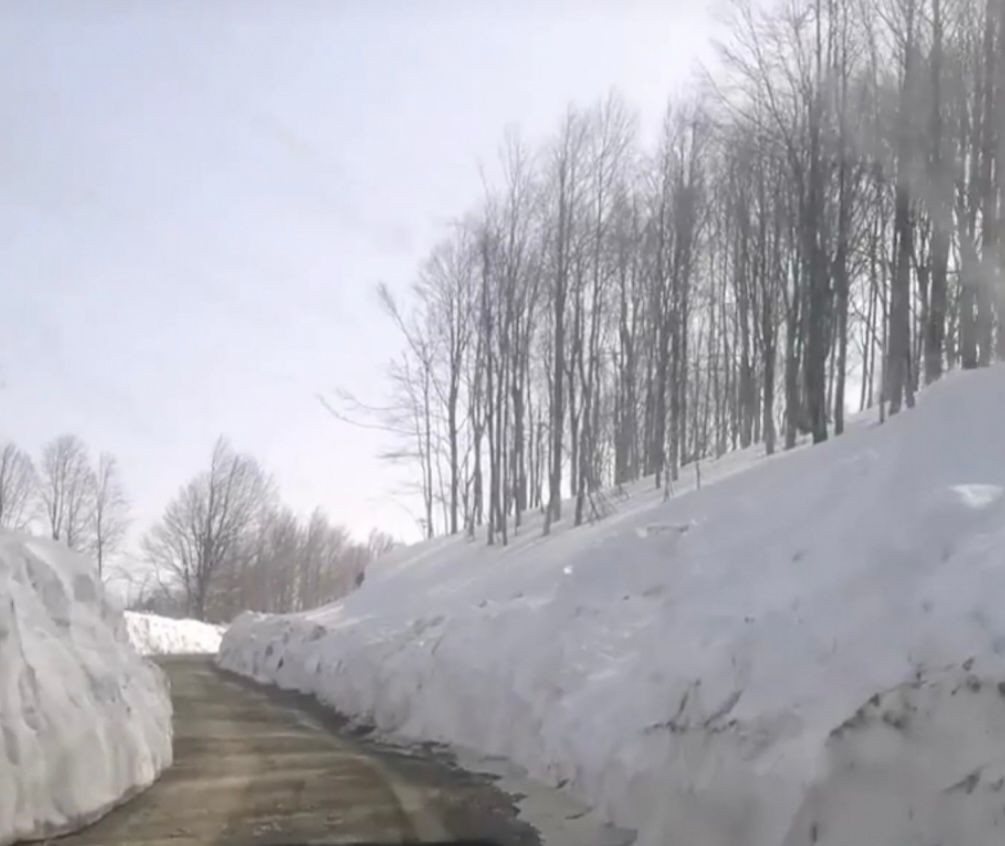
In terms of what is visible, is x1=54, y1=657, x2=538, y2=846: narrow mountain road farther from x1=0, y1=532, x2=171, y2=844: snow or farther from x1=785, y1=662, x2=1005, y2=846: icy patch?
x1=785, y1=662, x2=1005, y2=846: icy patch

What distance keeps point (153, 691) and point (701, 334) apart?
33.2 m

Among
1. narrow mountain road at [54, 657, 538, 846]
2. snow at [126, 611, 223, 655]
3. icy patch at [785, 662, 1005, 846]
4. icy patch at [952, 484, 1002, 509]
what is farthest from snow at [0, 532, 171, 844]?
snow at [126, 611, 223, 655]

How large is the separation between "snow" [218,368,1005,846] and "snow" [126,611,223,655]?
30.7 m

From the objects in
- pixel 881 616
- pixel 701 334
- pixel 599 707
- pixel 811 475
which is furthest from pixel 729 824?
pixel 701 334

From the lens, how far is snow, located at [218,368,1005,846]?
7.06m

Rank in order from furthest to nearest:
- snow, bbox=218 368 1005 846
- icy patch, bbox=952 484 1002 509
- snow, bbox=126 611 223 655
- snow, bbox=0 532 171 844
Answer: snow, bbox=126 611 223 655 < icy patch, bbox=952 484 1002 509 < snow, bbox=0 532 171 844 < snow, bbox=218 368 1005 846

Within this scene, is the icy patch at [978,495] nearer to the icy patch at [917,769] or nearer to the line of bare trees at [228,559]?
the icy patch at [917,769]

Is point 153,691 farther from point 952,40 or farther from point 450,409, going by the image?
point 450,409

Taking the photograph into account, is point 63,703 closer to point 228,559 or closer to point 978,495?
point 978,495

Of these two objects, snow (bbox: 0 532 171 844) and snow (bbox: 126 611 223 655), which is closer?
snow (bbox: 0 532 171 844)

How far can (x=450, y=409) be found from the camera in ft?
151

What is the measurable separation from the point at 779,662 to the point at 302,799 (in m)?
4.64

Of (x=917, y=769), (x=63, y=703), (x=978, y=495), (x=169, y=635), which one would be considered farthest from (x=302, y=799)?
(x=169, y=635)

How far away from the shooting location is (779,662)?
8.91m
